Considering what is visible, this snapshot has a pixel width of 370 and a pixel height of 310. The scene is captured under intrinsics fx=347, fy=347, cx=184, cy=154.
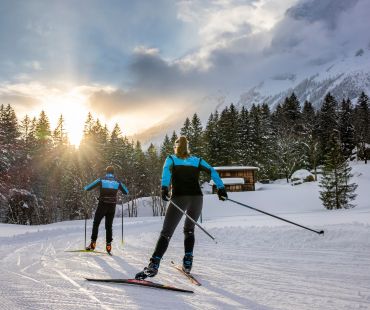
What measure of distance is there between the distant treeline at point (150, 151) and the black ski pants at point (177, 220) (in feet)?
135

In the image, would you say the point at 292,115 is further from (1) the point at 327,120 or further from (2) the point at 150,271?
(2) the point at 150,271

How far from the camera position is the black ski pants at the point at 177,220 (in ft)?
18.2

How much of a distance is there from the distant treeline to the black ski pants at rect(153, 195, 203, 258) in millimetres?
41163

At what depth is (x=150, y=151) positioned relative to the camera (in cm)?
8038

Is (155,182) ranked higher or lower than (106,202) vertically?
higher

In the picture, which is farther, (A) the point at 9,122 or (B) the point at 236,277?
(A) the point at 9,122

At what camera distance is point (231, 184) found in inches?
2170

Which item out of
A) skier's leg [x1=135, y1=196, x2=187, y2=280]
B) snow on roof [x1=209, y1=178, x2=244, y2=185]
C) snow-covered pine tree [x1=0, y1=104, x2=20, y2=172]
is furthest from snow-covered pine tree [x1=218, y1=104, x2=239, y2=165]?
skier's leg [x1=135, y1=196, x2=187, y2=280]

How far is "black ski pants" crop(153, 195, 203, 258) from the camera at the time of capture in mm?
5559

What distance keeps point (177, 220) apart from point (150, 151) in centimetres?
7510

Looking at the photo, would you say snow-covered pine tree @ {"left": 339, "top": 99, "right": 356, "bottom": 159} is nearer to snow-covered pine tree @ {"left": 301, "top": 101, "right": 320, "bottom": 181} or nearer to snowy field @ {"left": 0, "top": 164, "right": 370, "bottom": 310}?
snow-covered pine tree @ {"left": 301, "top": 101, "right": 320, "bottom": 181}

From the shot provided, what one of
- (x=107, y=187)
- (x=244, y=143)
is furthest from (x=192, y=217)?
(x=244, y=143)

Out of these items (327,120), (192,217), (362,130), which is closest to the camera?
(192,217)

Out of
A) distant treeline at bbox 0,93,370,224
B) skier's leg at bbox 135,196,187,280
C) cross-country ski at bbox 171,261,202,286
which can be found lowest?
cross-country ski at bbox 171,261,202,286
